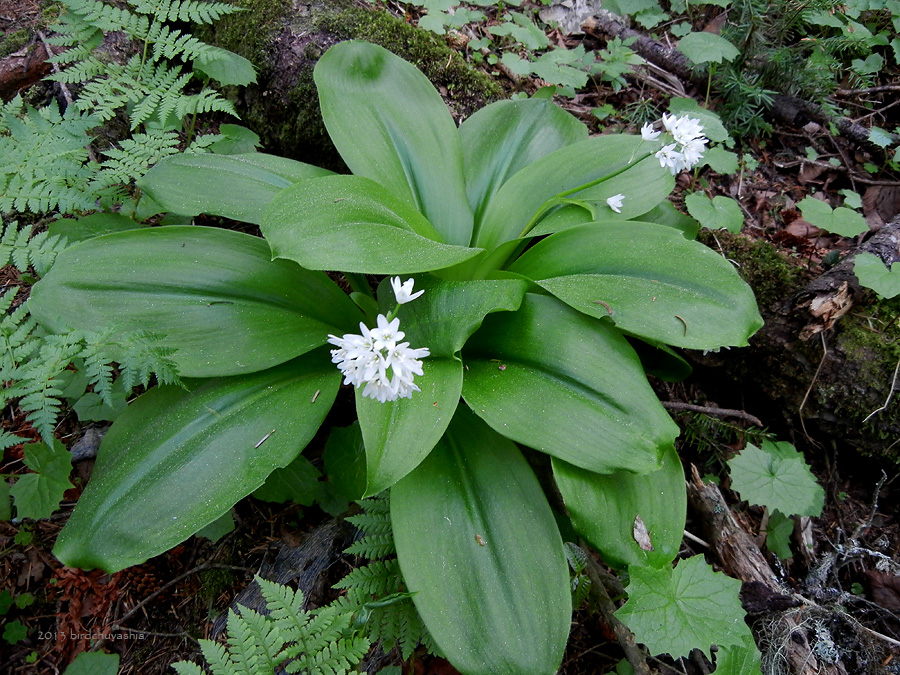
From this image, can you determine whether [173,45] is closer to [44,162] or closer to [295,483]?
[44,162]

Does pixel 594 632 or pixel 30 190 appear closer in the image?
pixel 30 190

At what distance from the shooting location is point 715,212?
2.71m

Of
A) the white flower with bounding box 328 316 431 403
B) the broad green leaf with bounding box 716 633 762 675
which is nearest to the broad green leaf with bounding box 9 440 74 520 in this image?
the white flower with bounding box 328 316 431 403

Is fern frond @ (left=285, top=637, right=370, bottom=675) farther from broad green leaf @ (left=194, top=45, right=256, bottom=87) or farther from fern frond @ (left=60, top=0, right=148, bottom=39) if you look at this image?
fern frond @ (left=60, top=0, right=148, bottom=39)

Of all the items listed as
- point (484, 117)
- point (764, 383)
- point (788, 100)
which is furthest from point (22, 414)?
point (788, 100)

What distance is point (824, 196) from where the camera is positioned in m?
3.56

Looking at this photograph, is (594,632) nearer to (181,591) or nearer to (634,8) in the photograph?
(181,591)

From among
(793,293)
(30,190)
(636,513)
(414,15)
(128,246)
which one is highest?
(414,15)

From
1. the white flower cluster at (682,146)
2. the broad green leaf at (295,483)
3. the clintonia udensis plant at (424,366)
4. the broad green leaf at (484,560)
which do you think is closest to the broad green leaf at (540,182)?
the clintonia udensis plant at (424,366)

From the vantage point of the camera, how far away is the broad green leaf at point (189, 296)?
5.96 ft

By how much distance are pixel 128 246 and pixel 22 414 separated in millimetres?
1127

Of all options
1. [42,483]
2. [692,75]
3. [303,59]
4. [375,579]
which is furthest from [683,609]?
[692,75]

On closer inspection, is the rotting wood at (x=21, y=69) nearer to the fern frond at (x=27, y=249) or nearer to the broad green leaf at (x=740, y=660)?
the fern frond at (x=27, y=249)

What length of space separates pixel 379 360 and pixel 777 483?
5.82 feet
